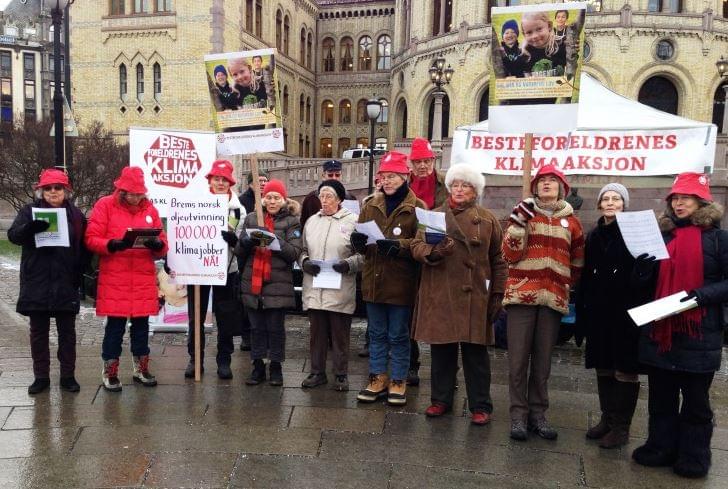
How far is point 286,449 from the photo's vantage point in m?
4.13

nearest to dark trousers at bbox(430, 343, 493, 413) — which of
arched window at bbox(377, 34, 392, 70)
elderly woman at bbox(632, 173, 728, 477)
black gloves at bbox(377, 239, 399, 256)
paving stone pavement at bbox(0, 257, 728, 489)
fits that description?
paving stone pavement at bbox(0, 257, 728, 489)

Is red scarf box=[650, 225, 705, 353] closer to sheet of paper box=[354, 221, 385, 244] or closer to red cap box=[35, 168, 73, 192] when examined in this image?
sheet of paper box=[354, 221, 385, 244]

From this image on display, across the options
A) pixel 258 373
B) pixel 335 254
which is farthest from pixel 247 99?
pixel 258 373

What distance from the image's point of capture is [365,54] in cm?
4450

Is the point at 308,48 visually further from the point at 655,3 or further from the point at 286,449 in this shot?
the point at 286,449

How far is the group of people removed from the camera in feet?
12.6

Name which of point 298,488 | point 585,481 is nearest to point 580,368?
point 585,481

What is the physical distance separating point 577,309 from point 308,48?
42.2 metres

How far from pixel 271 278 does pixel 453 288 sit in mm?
1711

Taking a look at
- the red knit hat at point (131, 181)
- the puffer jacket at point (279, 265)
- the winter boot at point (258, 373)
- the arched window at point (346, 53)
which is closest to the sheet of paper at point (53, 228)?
the red knit hat at point (131, 181)

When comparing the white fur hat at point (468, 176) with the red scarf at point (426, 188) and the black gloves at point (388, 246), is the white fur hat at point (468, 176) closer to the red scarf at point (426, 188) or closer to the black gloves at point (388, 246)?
the black gloves at point (388, 246)

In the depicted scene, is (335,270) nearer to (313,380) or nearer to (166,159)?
(313,380)

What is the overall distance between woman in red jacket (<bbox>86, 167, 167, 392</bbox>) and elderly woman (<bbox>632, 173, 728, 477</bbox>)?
3768mm

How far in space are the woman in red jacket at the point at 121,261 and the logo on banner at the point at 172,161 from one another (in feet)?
5.07
